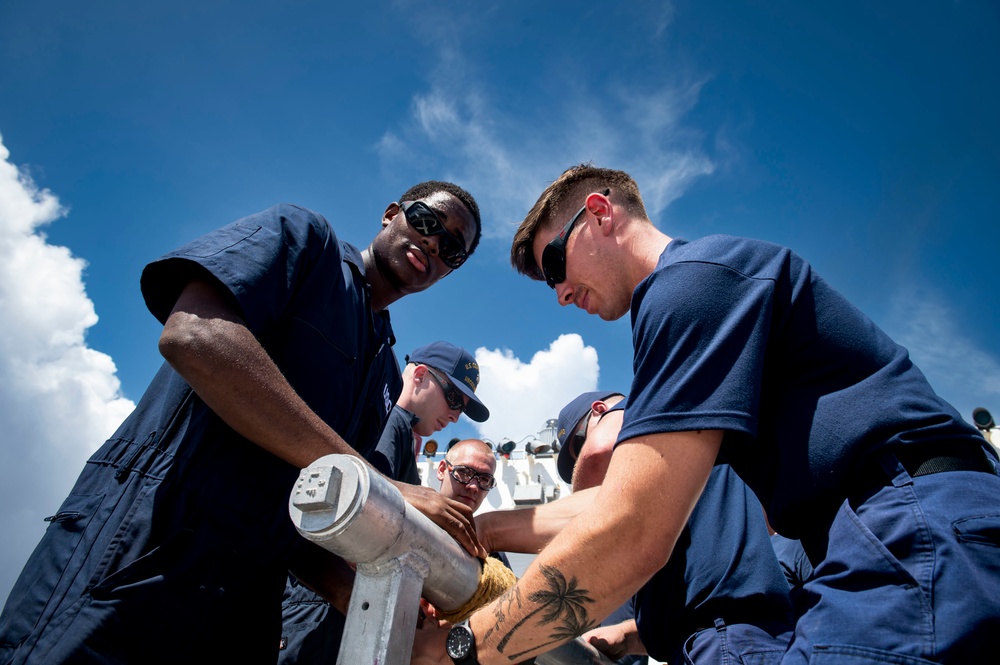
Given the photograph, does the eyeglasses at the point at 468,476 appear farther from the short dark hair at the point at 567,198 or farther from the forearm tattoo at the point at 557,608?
the forearm tattoo at the point at 557,608

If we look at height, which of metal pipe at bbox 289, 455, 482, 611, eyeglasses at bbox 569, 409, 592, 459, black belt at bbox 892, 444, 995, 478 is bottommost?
metal pipe at bbox 289, 455, 482, 611

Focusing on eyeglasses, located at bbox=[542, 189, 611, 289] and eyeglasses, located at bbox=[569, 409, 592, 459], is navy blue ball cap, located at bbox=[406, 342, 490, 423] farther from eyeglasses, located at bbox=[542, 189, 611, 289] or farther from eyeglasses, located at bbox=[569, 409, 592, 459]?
eyeglasses, located at bbox=[542, 189, 611, 289]

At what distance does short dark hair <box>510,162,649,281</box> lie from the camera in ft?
9.57

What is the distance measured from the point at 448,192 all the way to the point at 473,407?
3.22m

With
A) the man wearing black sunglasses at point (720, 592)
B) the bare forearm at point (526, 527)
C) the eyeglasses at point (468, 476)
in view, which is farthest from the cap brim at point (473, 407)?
the man wearing black sunglasses at point (720, 592)

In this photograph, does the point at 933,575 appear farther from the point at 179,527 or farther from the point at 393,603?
the point at 179,527

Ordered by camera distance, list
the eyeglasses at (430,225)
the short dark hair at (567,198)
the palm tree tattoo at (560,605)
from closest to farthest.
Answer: the palm tree tattoo at (560,605), the short dark hair at (567,198), the eyeglasses at (430,225)

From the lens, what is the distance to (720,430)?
1.64 metres

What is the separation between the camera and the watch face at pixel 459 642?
1.80 m

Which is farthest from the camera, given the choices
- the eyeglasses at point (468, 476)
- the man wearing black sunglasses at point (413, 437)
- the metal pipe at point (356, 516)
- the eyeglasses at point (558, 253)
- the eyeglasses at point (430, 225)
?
the eyeglasses at point (468, 476)

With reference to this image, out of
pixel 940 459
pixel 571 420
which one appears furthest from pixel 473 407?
pixel 940 459

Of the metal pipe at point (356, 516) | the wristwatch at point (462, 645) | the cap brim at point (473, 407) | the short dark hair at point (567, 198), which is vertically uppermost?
the cap brim at point (473, 407)

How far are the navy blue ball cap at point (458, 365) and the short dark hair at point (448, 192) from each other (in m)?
2.49

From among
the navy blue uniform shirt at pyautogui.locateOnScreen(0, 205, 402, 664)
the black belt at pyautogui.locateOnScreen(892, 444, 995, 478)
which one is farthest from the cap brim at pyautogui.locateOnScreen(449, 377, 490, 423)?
the black belt at pyautogui.locateOnScreen(892, 444, 995, 478)
